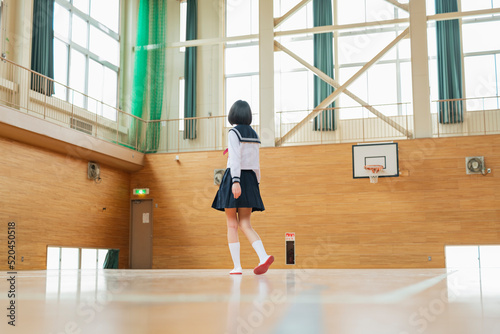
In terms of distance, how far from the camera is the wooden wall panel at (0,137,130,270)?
45.6ft

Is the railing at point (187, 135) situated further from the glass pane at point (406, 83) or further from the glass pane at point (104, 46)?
the glass pane at point (406, 83)

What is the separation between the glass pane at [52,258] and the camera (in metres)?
15.2

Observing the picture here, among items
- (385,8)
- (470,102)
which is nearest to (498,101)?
(470,102)

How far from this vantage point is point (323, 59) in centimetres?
1980

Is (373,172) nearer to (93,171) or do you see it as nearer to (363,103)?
(363,103)

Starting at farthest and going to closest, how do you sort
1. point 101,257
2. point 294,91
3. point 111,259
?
1. point 294,91
2. point 111,259
3. point 101,257

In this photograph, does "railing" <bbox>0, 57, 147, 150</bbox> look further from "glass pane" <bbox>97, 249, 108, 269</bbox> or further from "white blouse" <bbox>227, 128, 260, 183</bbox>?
"white blouse" <bbox>227, 128, 260, 183</bbox>

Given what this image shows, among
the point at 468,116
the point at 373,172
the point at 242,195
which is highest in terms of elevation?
the point at 468,116

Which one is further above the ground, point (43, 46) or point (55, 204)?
point (43, 46)

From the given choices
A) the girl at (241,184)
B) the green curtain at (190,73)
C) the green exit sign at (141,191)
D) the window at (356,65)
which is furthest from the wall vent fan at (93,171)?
the girl at (241,184)

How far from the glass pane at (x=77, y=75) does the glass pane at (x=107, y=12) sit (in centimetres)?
189

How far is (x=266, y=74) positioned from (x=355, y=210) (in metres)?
5.14

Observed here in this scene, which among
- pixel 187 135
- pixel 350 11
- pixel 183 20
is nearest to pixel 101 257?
pixel 187 135

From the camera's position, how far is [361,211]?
16000mm
